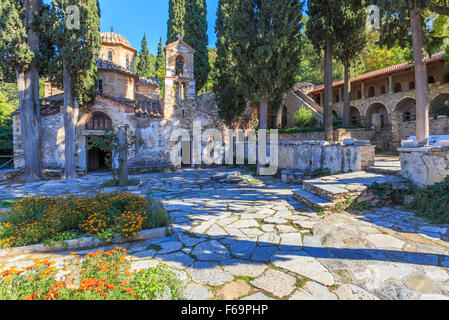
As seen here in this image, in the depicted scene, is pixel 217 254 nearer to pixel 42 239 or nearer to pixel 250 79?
pixel 42 239

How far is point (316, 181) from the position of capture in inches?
238

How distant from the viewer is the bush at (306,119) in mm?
19797

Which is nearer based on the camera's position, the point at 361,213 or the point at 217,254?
the point at 217,254

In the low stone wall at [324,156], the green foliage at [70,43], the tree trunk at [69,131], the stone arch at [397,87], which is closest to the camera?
the low stone wall at [324,156]

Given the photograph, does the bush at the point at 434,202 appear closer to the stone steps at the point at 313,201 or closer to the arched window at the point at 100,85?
the stone steps at the point at 313,201

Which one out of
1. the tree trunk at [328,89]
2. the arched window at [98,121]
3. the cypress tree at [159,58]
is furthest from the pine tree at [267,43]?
the cypress tree at [159,58]

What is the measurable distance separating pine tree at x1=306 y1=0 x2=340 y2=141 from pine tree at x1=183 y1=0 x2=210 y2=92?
32.3 ft

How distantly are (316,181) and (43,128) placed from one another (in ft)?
46.9

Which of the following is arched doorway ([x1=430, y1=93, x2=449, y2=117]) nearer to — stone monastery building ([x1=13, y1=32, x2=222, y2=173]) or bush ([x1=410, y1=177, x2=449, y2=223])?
bush ([x1=410, y1=177, x2=449, y2=223])

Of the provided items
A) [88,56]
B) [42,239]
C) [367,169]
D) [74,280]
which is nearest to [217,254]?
[74,280]

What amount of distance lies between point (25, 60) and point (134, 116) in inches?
210

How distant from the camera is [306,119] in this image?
Result: 19.9 meters

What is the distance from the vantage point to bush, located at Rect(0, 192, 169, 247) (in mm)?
3434

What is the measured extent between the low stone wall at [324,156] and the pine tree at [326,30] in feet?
17.3
